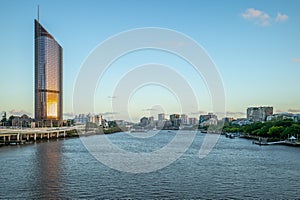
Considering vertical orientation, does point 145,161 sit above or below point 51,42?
below

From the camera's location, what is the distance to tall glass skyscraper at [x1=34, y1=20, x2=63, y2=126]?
206 ft

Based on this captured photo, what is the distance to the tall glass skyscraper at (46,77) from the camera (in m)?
62.7

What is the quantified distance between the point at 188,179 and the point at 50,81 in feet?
182

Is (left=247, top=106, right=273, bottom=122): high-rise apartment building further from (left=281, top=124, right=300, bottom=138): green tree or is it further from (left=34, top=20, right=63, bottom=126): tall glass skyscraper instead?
(left=281, top=124, right=300, bottom=138): green tree

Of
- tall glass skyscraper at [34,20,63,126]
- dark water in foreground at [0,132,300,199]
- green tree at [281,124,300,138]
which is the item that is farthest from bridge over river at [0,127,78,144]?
green tree at [281,124,300,138]

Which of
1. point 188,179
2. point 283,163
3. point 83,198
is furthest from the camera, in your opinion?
point 283,163

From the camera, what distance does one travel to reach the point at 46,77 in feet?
205

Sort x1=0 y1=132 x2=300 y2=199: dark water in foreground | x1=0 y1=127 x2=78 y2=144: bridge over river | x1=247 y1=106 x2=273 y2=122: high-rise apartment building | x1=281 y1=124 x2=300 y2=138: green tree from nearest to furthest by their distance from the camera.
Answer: x1=0 y1=132 x2=300 y2=199: dark water in foreground → x1=0 y1=127 x2=78 y2=144: bridge over river → x1=281 y1=124 x2=300 y2=138: green tree → x1=247 y1=106 x2=273 y2=122: high-rise apartment building

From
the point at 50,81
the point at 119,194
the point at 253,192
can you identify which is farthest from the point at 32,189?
the point at 50,81

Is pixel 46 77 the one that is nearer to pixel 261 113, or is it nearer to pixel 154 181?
pixel 154 181

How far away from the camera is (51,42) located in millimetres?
64875

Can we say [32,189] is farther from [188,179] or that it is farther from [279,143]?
[279,143]

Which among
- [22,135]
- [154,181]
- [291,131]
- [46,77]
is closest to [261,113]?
[46,77]

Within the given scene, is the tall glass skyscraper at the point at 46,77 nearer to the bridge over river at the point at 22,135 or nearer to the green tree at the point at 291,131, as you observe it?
the bridge over river at the point at 22,135
